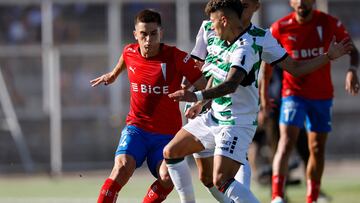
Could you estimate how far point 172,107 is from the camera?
10172 millimetres

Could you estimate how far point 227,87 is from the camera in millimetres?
8766

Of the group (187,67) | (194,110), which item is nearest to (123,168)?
(194,110)

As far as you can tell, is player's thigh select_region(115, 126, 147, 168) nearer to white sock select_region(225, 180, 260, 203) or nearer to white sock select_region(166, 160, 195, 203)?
white sock select_region(166, 160, 195, 203)

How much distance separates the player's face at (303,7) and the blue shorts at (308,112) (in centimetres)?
95

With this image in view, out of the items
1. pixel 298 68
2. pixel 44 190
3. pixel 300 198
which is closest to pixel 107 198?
pixel 298 68

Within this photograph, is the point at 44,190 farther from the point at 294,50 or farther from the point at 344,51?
the point at 344,51

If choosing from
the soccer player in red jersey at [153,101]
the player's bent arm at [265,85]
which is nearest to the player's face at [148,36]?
the soccer player in red jersey at [153,101]

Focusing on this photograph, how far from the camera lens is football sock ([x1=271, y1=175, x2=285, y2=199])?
38.3ft

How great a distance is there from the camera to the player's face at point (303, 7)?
1190cm

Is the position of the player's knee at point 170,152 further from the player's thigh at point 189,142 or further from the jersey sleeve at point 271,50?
the jersey sleeve at point 271,50

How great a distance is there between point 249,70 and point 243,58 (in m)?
0.14

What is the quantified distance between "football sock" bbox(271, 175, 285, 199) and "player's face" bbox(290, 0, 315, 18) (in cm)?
184

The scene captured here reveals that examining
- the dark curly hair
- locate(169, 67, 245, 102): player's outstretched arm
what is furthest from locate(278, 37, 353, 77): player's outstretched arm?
the dark curly hair

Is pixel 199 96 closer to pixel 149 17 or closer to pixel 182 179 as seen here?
pixel 182 179
